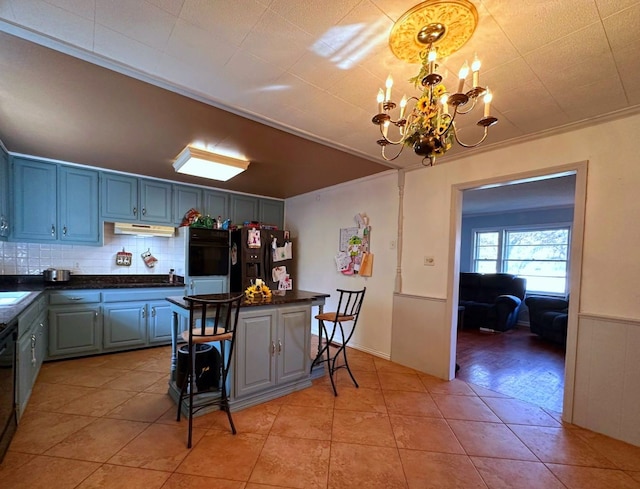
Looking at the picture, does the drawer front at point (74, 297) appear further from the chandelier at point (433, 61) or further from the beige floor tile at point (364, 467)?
the chandelier at point (433, 61)

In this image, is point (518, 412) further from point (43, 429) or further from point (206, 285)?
point (206, 285)

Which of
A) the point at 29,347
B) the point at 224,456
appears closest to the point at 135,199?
the point at 29,347

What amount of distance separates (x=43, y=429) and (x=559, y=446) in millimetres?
3642

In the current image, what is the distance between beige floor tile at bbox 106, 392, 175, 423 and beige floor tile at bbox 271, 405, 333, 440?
3.13ft

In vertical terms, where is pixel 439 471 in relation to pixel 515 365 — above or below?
above

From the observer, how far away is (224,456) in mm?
1871

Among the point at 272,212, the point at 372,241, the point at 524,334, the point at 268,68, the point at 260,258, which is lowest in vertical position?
the point at 524,334

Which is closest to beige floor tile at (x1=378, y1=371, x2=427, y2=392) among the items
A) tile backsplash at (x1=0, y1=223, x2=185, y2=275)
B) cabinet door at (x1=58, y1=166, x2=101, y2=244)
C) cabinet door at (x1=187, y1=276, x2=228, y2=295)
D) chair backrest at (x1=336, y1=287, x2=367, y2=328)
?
chair backrest at (x1=336, y1=287, x2=367, y2=328)

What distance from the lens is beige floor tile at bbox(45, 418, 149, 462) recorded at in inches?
73.4

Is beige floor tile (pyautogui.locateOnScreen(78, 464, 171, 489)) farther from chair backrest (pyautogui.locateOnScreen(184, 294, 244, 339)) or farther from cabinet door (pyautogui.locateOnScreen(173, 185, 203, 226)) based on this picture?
cabinet door (pyautogui.locateOnScreen(173, 185, 203, 226))

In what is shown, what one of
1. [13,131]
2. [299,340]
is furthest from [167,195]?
[299,340]

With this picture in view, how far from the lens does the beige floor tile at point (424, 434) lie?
202 centimetres

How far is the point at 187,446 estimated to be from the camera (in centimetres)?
195

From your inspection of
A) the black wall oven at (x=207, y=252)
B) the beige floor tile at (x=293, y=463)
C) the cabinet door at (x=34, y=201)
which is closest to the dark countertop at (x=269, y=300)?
the beige floor tile at (x=293, y=463)
